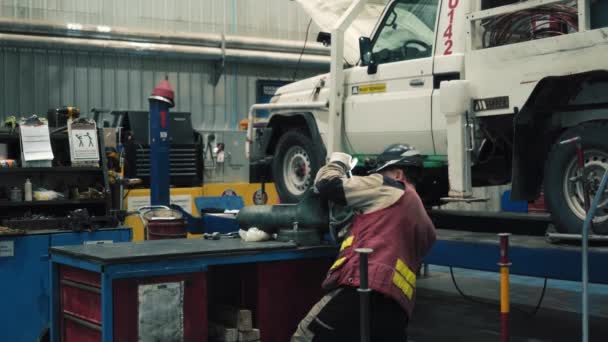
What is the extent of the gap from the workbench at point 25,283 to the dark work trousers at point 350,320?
9.50 feet

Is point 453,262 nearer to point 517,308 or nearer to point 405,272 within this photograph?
point 405,272

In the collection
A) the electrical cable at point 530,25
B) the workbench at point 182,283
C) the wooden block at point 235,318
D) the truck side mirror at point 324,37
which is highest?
the truck side mirror at point 324,37

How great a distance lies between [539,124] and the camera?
5.66 m

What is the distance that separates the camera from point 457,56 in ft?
21.1

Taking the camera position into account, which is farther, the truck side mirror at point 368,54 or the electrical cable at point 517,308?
the electrical cable at point 517,308

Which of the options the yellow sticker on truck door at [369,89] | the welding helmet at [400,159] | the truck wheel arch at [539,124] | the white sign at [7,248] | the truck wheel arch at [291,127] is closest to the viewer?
the welding helmet at [400,159]

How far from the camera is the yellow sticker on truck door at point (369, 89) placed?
7.25 m

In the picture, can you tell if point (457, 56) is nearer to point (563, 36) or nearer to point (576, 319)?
point (563, 36)

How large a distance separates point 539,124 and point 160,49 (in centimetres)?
1014

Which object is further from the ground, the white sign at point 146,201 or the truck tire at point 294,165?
the truck tire at point 294,165

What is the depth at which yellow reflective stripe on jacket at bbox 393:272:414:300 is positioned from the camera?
13.9 ft

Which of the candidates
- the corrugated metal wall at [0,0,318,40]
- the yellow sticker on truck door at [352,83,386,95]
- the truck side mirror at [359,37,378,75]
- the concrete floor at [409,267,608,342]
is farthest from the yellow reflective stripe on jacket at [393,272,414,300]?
the corrugated metal wall at [0,0,318,40]

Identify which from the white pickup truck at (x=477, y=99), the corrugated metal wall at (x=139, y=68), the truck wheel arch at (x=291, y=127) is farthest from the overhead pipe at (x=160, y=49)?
the white pickup truck at (x=477, y=99)

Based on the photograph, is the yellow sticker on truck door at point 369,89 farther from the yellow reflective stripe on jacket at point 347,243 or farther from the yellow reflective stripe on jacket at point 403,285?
the yellow reflective stripe on jacket at point 403,285
